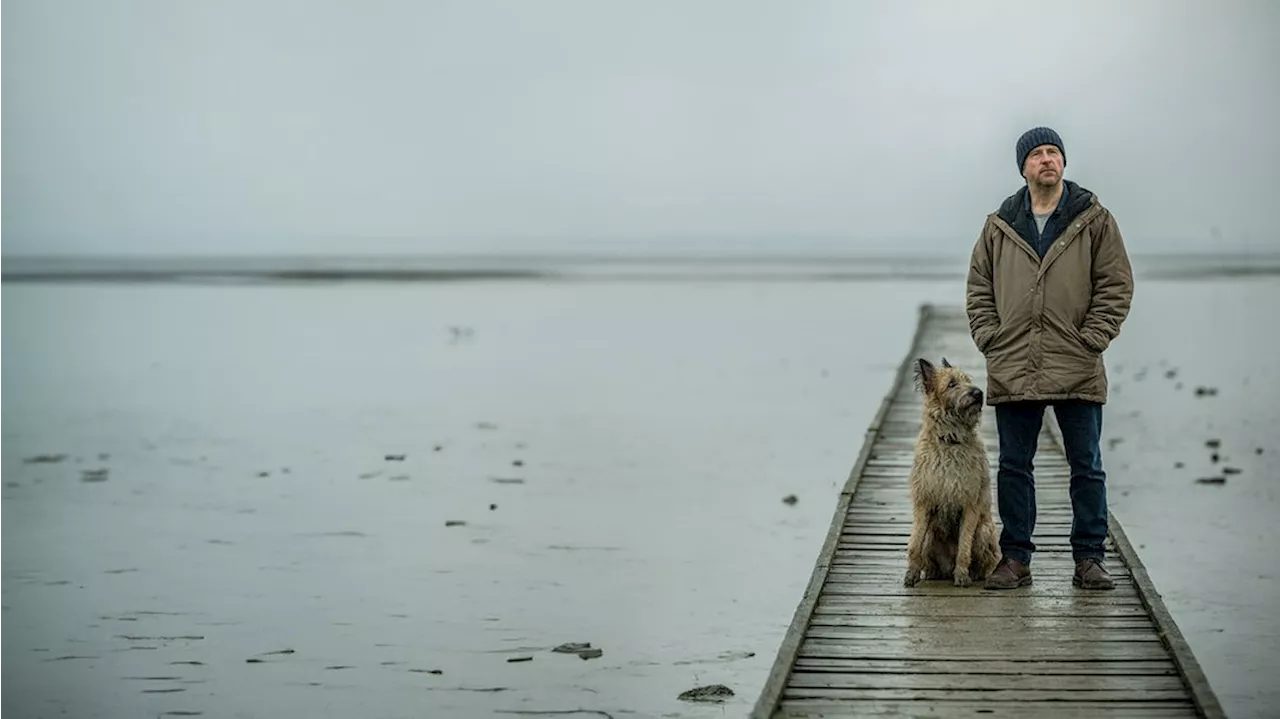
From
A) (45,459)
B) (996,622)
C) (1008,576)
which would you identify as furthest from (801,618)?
(45,459)

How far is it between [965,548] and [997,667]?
3.48 feet

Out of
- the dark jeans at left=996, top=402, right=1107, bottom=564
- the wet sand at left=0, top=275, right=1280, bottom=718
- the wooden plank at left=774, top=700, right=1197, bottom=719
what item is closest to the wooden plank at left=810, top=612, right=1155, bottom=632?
the dark jeans at left=996, top=402, right=1107, bottom=564

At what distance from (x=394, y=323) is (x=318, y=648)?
110ft

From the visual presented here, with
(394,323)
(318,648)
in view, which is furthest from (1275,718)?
(394,323)

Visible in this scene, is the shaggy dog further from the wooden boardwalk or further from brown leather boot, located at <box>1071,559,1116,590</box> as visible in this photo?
brown leather boot, located at <box>1071,559,1116,590</box>

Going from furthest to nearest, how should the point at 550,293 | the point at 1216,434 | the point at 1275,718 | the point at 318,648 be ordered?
1. the point at 550,293
2. the point at 1216,434
3. the point at 318,648
4. the point at 1275,718

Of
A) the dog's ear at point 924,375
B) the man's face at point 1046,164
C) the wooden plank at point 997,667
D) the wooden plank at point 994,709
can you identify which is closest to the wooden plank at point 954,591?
the wooden plank at point 997,667

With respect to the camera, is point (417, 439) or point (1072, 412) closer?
point (1072, 412)

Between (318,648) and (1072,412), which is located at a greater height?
(1072,412)

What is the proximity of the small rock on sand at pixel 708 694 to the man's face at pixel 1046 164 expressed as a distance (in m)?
3.19

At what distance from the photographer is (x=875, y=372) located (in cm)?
2489

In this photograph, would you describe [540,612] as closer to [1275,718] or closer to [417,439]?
[1275,718]

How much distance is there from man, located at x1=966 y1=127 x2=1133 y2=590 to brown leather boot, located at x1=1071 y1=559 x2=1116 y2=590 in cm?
27

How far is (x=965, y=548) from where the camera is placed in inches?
253
